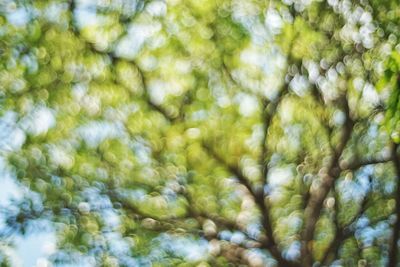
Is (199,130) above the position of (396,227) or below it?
above

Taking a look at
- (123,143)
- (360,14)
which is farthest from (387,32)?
(123,143)

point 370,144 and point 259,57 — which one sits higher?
point 259,57

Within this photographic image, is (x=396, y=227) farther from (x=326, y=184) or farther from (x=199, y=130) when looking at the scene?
(x=199, y=130)

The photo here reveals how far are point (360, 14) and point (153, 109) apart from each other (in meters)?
4.80

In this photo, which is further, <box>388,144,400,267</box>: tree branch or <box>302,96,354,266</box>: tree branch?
<box>302,96,354,266</box>: tree branch

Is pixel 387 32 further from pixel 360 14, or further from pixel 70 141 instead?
pixel 70 141

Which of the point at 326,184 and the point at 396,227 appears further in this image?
the point at 326,184

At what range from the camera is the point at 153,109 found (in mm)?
10688

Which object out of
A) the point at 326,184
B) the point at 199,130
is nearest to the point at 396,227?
the point at 326,184

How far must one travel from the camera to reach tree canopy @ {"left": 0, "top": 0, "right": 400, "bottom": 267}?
995 centimetres

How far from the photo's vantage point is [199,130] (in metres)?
10.7

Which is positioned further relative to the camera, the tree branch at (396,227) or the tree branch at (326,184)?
the tree branch at (326,184)

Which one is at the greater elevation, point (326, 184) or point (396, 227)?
point (326, 184)

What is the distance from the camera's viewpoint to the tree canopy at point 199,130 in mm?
9945
